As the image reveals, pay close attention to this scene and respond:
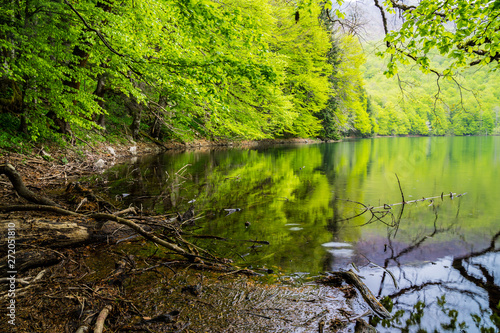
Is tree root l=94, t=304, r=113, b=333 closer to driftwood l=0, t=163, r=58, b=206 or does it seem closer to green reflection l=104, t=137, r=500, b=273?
green reflection l=104, t=137, r=500, b=273

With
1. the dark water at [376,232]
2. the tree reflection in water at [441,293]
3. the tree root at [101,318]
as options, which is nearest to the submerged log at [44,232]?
the tree root at [101,318]

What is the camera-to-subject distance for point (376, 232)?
515 cm

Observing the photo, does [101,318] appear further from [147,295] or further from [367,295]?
[367,295]

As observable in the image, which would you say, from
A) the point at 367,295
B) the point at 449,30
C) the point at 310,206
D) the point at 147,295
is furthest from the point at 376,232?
the point at 147,295

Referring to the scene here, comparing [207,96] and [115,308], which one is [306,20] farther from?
[115,308]

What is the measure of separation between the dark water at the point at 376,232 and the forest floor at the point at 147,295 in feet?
1.58

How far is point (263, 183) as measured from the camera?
986 centimetres

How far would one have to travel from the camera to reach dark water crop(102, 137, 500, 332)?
3055 mm

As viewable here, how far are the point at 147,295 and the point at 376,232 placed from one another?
4163mm

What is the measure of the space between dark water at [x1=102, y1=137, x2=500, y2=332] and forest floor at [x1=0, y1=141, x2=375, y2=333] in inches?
18.9

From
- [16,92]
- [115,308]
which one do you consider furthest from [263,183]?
[16,92]

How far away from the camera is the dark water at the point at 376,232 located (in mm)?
3055

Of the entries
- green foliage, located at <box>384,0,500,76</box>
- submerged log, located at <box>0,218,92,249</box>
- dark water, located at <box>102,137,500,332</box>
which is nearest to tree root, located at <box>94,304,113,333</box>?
submerged log, located at <box>0,218,92,249</box>

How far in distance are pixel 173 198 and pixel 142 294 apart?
4617 millimetres
